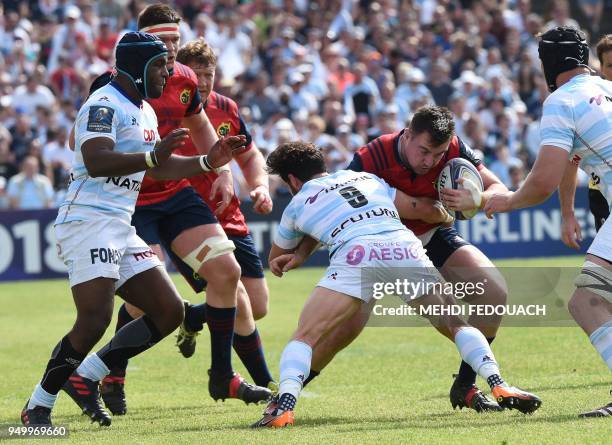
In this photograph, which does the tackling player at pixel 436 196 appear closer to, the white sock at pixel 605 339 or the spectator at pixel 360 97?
the white sock at pixel 605 339

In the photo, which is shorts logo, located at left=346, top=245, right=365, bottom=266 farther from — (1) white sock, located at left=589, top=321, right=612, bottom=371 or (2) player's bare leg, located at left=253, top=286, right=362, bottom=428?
(1) white sock, located at left=589, top=321, right=612, bottom=371

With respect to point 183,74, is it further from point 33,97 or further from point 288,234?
point 33,97

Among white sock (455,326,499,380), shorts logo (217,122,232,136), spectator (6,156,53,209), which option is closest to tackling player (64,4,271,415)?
shorts logo (217,122,232,136)

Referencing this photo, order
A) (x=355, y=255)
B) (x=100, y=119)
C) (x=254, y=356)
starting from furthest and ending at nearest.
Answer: (x=254, y=356) < (x=355, y=255) < (x=100, y=119)

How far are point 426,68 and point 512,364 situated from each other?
15.1m

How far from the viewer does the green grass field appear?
20.9 feet

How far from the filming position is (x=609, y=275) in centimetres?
661

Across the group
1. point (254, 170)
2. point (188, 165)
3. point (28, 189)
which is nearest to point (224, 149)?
point (188, 165)

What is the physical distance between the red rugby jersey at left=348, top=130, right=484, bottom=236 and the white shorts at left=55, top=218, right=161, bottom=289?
1.75 metres

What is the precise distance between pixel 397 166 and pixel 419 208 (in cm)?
32

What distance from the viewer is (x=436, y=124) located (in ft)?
23.8

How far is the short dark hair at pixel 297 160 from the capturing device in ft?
24.4

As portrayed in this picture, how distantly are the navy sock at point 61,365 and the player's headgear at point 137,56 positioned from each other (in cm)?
158


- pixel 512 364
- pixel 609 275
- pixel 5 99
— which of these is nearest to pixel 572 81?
pixel 609 275
